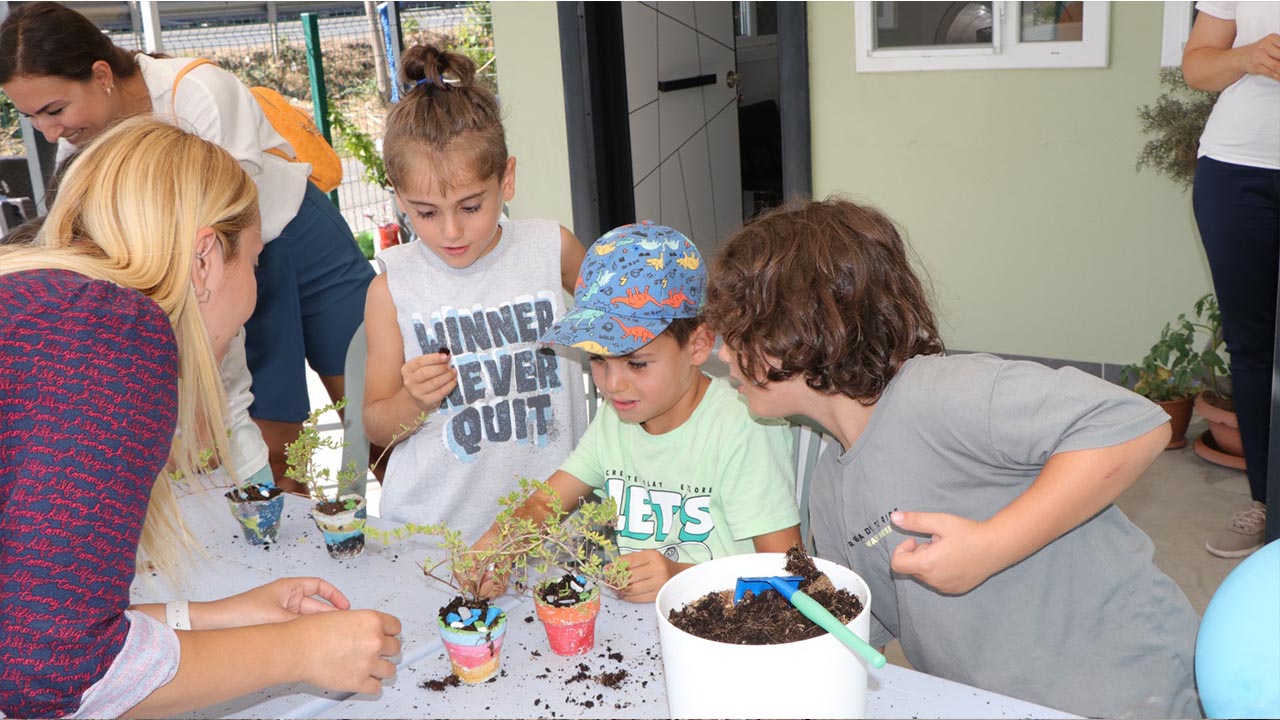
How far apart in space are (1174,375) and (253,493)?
120 inches

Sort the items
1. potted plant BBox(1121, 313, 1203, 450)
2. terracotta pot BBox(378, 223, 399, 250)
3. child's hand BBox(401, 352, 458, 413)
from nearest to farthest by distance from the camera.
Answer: child's hand BBox(401, 352, 458, 413)
potted plant BBox(1121, 313, 1203, 450)
terracotta pot BBox(378, 223, 399, 250)

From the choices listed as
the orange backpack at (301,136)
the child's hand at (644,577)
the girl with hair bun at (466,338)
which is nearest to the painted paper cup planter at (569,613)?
the child's hand at (644,577)

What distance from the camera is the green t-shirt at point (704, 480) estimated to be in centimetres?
159

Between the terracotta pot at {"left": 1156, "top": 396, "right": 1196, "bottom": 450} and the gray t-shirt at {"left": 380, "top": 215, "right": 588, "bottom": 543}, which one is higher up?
the gray t-shirt at {"left": 380, "top": 215, "right": 588, "bottom": 543}

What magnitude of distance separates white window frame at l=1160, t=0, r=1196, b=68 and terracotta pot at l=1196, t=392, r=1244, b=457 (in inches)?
44.4

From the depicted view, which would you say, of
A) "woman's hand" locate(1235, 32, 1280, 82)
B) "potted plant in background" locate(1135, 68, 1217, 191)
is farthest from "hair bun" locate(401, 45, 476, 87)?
"potted plant in background" locate(1135, 68, 1217, 191)

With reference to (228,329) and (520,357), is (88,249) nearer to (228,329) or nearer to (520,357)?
(228,329)

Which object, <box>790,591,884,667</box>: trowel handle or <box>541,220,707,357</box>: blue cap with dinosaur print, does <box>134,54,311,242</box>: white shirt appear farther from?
<box>790,591,884,667</box>: trowel handle

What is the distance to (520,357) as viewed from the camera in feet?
6.58

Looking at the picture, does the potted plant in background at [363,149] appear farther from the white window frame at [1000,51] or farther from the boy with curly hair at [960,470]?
the boy with curly hair at [960,470]

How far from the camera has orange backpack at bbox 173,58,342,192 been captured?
2.84 metres

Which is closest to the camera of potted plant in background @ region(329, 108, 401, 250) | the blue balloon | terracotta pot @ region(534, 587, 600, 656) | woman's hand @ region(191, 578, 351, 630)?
the blue balloon

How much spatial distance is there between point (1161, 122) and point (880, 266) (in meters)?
2.70

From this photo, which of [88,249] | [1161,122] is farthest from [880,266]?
[1161,122]
